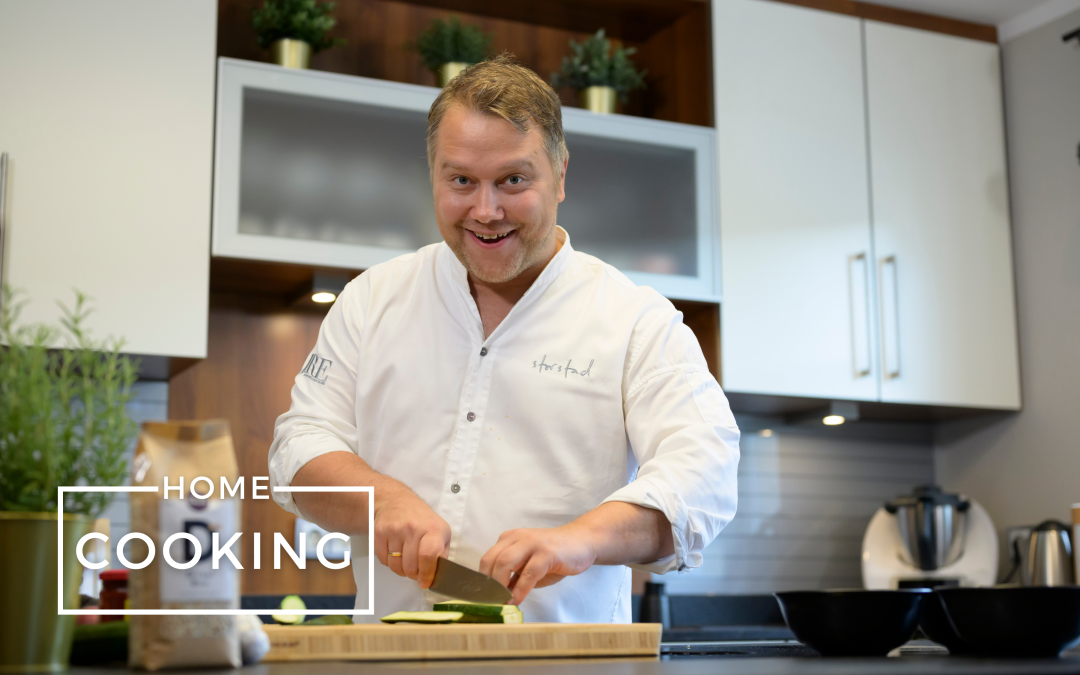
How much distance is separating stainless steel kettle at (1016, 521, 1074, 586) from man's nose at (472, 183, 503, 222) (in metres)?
1.95

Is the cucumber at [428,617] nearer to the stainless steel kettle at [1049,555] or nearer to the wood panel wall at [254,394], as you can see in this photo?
the wood panel wall at [254,394]

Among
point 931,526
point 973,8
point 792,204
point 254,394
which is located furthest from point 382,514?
point 973,8

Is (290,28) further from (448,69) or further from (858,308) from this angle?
(858,308)

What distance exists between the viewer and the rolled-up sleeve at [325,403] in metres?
1.46

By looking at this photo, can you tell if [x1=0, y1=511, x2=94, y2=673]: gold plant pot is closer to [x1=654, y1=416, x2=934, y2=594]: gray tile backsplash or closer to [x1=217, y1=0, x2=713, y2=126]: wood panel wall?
[x1=217, y1=0, x2=713, y2=126]: wood panel wall

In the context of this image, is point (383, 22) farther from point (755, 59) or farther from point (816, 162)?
point (816, 162)

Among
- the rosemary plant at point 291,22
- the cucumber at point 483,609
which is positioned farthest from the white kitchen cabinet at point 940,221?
the cucumber at point 483,609

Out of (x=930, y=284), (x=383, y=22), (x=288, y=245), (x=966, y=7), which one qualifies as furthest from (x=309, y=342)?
(x=966, y=7)

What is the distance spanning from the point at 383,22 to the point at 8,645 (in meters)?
2.48

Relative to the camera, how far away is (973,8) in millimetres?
3197

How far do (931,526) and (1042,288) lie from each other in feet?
2.46

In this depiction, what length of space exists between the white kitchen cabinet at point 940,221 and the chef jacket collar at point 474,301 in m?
1.65

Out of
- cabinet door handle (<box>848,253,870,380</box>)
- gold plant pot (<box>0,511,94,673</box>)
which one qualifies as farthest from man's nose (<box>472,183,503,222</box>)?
cabinet door handle (<box>848,253,870,380</box>)

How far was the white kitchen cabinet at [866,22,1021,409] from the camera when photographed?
120 inches
